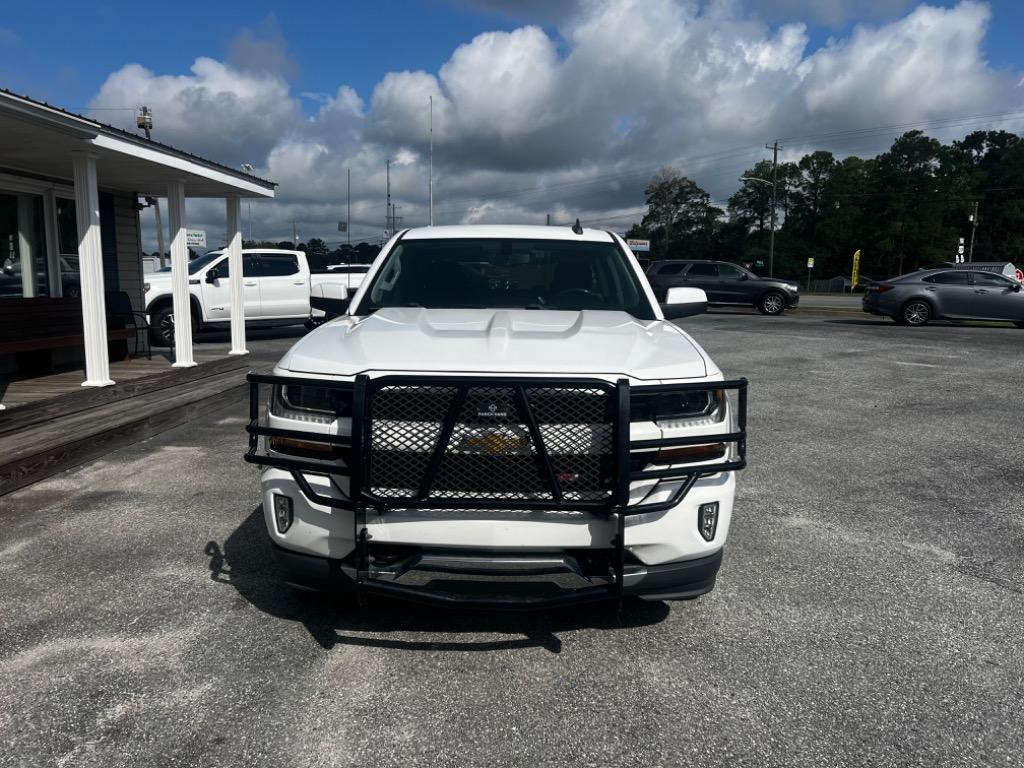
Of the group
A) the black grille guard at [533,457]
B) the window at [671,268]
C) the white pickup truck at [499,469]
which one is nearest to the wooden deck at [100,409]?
the white pickup truck at [499,469]

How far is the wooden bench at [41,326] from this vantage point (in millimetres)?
8930

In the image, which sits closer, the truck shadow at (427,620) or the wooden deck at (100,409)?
the truck shadow at (427,620)

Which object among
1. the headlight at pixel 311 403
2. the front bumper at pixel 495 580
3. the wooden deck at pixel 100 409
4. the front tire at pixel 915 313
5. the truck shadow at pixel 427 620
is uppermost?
the headlight at pixel 311 403

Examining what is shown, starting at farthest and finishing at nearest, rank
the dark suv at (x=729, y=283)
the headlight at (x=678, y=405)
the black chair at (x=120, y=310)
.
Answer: the dark suv at (x=729, y=283)
the black chair at (x=120, y=310)
the headlight at (x=678, y=405)

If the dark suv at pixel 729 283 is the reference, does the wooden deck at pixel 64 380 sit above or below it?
below

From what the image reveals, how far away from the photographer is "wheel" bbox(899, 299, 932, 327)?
19.8 m

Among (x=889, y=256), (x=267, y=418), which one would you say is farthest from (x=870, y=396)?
(x=889, y=256)

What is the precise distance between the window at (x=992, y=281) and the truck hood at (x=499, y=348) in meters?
19.0

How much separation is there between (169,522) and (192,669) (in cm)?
202

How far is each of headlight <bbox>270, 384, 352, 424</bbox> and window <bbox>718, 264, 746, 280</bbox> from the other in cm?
2405

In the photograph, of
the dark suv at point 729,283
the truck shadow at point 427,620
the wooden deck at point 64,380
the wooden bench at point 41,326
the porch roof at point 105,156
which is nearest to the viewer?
the truck shadow at point 427,620

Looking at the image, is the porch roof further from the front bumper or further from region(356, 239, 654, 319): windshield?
the front bumper

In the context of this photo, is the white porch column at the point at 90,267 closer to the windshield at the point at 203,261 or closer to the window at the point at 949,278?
the windshield at the point at 203,261

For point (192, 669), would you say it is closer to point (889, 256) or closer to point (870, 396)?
point (870, 396)
